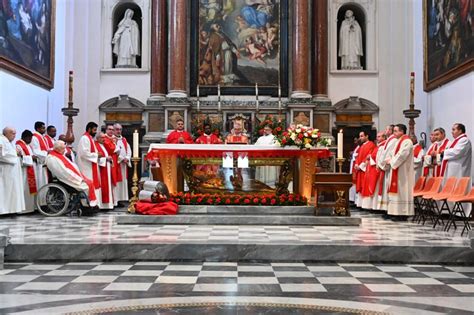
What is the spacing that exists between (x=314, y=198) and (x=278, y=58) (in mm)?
6793

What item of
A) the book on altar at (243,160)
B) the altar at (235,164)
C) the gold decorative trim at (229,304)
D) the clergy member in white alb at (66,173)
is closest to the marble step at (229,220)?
the altar at (235,164)

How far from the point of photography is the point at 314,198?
10414 millimetres

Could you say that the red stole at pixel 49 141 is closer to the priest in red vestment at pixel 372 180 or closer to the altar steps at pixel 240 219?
the altar steps at pixel 240 219

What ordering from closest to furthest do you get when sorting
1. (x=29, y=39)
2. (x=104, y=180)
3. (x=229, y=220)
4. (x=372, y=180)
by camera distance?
(x=229, y=220) → (x=372, y=180) → (x=104, y=180) → (x=29, y=39)

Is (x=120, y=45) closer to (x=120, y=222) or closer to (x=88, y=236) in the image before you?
(x=120, y=222)

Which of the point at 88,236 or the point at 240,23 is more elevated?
the point at 240,23

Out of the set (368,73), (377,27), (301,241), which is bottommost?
(301,241)

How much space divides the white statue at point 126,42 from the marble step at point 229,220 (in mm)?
7877

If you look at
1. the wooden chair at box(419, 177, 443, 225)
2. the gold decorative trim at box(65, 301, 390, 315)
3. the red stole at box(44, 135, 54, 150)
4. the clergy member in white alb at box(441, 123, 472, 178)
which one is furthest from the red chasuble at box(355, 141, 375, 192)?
the gold decorative trim at box(65, 301, 390, 315)

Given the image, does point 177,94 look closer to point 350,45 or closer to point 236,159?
point 350,45

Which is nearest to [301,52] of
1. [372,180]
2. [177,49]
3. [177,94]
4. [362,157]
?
[177,49]

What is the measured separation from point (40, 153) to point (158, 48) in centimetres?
558

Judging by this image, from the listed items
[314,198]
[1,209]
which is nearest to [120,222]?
[1,209]

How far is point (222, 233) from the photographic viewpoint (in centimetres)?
811
